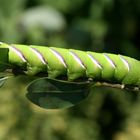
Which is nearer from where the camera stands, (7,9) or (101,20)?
(7,9)

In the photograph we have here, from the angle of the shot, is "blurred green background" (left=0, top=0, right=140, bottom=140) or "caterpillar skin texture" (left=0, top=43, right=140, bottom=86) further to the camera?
"blurred green background" (left=0, top=0, right=140, bottom=140)

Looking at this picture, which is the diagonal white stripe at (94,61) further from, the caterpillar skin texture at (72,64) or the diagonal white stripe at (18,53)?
the diagonal white stripe at (18,53)

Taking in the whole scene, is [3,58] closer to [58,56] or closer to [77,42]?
[58,56]

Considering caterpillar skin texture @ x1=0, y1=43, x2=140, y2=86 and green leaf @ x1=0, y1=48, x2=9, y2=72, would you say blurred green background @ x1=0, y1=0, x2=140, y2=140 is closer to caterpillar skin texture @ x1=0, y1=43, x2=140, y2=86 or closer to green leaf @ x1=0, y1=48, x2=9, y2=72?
caterpillar skin texture @ x1=0, y1=43, x2=140, y2=86

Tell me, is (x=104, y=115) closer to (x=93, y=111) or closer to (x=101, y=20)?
(x=93, y=111)

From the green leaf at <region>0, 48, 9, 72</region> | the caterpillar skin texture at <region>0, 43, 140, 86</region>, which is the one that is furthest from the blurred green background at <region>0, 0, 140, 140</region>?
the green leaf at <region>0, 48, 9, 72</region>

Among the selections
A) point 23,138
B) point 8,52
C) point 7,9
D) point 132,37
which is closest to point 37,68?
point 8,52
